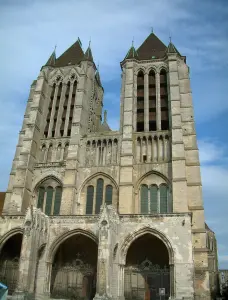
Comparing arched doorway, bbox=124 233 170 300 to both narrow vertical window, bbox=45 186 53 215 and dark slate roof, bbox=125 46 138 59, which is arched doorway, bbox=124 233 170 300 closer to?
narrow vertical window, bbox=45 186 53 215

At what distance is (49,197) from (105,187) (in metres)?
4.62

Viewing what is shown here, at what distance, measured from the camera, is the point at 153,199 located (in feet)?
79.4

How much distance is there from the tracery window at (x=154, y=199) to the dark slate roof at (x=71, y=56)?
15.6 meters

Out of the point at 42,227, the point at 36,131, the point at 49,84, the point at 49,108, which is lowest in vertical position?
the point at 42,227

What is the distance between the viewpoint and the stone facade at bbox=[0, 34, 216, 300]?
18.3 meters

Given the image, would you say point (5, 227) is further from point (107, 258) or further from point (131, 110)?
point (131, 110)

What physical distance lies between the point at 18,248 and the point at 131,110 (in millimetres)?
13868

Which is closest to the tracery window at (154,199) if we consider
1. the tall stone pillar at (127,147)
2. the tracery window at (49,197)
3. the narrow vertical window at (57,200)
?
the tall stone pillar at (127,147)

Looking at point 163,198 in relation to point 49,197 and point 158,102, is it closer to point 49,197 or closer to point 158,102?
point 158,102

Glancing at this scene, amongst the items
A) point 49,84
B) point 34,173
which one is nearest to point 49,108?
point 49,84

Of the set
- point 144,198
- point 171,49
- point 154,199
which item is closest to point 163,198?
point 154,199

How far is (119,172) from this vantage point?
81.7 feet

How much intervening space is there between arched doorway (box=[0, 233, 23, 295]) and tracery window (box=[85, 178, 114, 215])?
5.51 metres

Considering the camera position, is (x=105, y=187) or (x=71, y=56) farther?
(x=71, y=56)
